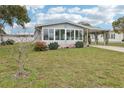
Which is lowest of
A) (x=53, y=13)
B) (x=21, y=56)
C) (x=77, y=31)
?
(x=21, y=56)

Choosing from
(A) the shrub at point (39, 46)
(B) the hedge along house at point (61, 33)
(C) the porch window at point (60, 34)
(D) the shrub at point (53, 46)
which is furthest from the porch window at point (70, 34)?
(A) the shrub at point (39, 46)

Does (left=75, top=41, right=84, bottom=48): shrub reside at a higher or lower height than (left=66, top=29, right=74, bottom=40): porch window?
lower

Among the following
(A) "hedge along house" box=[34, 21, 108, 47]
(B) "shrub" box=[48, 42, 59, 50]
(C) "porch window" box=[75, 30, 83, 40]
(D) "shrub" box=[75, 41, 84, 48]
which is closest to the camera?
(B) "shrub" box=[48, 42, 59, 50]

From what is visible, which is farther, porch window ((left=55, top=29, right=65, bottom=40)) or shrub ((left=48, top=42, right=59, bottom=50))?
porch window ((left=55, top=29, right=65, bottom=40))

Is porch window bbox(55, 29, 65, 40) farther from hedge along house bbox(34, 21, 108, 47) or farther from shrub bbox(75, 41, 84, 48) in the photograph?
shrub bbox(75, 41, 84, 48)

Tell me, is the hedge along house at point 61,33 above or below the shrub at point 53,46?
above

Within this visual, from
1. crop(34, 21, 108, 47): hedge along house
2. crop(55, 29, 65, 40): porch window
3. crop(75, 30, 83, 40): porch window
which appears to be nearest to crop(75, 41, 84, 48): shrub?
crop(34, 21, 108, 47): hedge along house

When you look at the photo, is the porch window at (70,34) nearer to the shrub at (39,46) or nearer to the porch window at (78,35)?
the porch window at (78,35)
